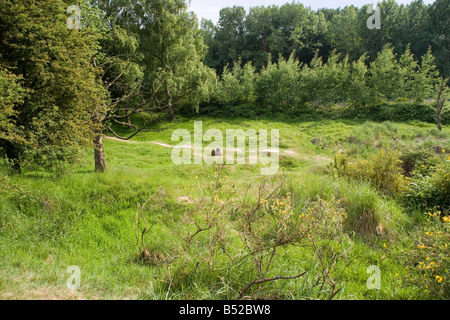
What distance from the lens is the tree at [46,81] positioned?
7343mm

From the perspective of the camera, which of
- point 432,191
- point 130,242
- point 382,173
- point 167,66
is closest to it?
point 130,242

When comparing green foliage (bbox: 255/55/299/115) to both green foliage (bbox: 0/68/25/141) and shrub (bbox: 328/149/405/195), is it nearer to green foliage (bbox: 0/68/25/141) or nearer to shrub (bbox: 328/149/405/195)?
shrub (bbox: 328/149/405/195)

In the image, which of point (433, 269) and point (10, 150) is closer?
point (433, 269)

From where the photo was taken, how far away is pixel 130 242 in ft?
21.1

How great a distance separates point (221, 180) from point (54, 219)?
175 inches

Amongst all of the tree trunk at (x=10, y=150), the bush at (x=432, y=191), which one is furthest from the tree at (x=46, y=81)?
the bush at (x=432, y=191)

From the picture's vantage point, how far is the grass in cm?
394

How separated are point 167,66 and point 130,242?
56.6 ft

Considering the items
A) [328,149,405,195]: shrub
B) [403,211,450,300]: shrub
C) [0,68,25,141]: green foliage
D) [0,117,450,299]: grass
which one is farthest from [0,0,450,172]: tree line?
[328,149,405,195]: shrub

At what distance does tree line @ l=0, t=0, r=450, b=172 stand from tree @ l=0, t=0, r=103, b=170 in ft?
0.11

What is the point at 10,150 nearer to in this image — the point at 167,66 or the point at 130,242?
the point at 130,242

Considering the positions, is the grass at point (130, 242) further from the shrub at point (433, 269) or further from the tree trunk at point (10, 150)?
the tree trunk at point (10, 150)

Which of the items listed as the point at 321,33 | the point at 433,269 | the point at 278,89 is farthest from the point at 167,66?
the point at 321,33
